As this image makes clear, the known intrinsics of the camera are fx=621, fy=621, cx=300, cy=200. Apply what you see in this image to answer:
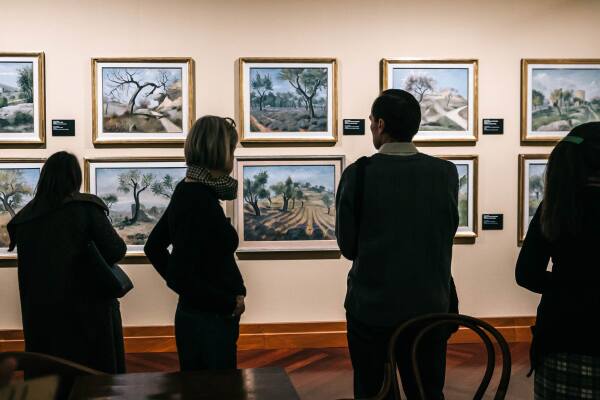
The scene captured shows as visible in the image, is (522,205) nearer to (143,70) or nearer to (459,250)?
(459,250)

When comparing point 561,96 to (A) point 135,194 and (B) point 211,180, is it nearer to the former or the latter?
(A) point 135,194

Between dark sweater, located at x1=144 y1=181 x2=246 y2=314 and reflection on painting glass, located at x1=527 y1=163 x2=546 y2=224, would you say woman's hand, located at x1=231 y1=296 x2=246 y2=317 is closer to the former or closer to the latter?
dark sweater, located at x1=144 y1=181 x2=246 y2=314

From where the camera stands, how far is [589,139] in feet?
6.18

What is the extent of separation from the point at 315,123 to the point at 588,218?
149 inches

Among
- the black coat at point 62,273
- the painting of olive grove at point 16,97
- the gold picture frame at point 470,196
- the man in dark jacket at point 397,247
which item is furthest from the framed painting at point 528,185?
the painting of olive grove at point 16,97

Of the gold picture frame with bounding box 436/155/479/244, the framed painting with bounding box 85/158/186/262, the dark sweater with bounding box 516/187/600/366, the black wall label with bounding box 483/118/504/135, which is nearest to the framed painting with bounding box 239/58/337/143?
the framed painting with bounding box 85/158/186/262

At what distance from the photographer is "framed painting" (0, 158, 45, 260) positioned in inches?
210

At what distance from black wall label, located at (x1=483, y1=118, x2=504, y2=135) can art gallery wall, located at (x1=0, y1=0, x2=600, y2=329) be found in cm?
6

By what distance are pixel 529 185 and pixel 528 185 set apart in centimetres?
1

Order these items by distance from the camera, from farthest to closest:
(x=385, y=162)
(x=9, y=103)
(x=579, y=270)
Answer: (x=9, y=103) < (x=385, y=162) < (x=579, y=270)

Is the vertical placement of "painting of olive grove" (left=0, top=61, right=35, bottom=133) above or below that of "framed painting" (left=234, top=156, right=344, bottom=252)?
above

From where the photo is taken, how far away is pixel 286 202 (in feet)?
18.0

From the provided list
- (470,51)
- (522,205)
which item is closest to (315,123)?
(470,51)

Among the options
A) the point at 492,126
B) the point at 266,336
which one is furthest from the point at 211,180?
the point at 492,126
